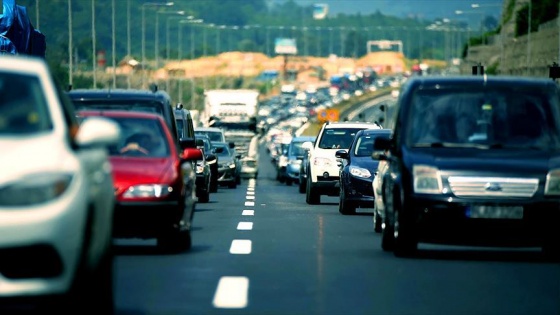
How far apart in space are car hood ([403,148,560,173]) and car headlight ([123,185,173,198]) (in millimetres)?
2325

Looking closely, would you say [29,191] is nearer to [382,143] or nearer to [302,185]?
[382,143]

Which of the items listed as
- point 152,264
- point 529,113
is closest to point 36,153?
point 152,264

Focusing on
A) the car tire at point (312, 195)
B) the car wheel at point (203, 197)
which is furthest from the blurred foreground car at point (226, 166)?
the car tire at point (312, 195)

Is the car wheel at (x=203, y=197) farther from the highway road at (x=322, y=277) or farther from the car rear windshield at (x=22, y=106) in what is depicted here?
the car rear windshield at (x=22, y=106)

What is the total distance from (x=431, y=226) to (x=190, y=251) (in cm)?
251

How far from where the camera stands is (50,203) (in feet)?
31.6

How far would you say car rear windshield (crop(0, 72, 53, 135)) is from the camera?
10.3 m

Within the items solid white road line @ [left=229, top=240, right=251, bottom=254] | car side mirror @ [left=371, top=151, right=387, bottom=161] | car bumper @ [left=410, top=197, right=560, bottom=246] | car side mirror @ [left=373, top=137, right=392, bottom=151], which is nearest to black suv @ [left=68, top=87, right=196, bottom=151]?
solid white road line @ [left=229, top=240, right=251, bottom=254]

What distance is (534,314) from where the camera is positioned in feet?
40.2

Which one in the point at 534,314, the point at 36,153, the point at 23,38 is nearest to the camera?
the point at 36,153

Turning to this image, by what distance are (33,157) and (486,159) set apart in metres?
8.60

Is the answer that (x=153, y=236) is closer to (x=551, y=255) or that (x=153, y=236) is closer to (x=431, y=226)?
(x=431, y=226)

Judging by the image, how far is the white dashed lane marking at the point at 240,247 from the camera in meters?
18.3

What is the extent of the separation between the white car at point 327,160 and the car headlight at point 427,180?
1659 cm
